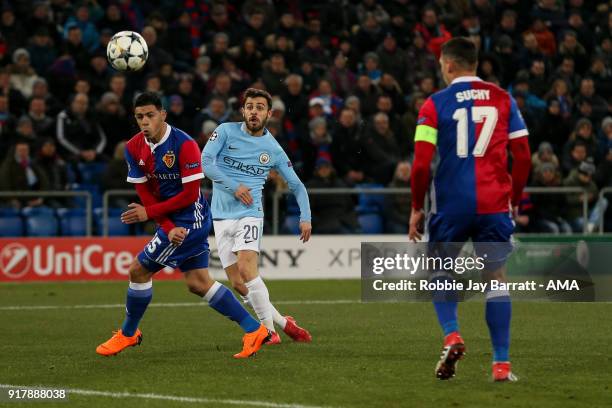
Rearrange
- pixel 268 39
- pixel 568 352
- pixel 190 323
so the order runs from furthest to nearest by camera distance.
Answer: pixel 268 39, pixel 190 323, pixel 568 352

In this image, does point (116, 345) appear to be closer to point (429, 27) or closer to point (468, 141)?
point (468, 141)

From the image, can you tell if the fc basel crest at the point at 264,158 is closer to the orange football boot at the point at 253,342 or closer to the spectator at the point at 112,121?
the orange football boot at the point at 253,342

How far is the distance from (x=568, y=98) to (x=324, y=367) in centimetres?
1426

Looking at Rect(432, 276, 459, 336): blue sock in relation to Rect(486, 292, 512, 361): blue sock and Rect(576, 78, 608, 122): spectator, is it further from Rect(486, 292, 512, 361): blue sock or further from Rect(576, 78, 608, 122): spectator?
Rect(576, 78, 608, 122): spectator

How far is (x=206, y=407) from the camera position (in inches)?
277

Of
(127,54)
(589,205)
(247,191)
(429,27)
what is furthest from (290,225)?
(247,191)

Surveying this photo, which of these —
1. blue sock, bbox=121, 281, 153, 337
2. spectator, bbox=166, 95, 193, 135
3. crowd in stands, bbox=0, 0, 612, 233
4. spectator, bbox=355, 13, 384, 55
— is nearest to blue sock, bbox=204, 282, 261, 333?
blue sock, bbox=121, 281, 153, 337

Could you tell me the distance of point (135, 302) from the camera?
9805 millimetres

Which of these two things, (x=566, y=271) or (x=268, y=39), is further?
(x=268, y=39)

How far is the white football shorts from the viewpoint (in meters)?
10.5

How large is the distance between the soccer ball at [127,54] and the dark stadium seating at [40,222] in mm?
4491

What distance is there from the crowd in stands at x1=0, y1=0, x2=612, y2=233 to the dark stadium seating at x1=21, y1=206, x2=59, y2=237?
0.73 feet

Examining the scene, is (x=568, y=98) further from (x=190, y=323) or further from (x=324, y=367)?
(x=324, y=367)

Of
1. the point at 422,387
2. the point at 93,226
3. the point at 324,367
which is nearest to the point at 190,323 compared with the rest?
the point at 324,367
